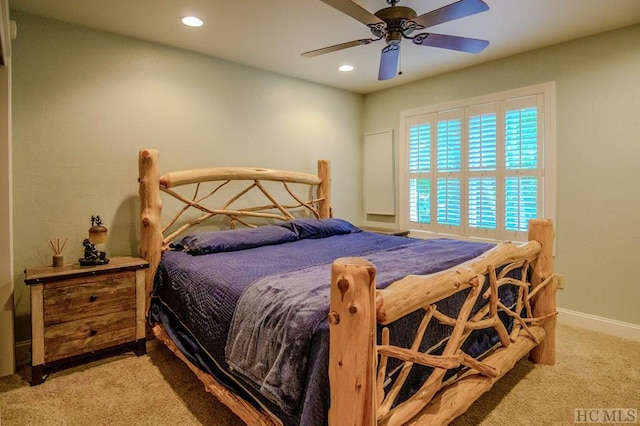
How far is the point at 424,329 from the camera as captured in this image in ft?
4.76

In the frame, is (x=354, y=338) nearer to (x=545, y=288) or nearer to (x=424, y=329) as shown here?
(x=424, y=329)

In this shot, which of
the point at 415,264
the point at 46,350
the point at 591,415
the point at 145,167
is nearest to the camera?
the point at 591,415

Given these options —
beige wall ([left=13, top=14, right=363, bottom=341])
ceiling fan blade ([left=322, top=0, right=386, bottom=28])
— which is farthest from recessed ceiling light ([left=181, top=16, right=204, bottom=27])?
ceiling fan blade ([left=322, top=0, right=386, bottom=28])

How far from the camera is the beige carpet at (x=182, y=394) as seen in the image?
6.33 feet

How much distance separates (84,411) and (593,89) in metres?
4.35

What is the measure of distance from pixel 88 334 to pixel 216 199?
157 cm

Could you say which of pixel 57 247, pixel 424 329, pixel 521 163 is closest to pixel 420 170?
pixel 521 163

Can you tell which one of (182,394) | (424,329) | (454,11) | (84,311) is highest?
(454,11)

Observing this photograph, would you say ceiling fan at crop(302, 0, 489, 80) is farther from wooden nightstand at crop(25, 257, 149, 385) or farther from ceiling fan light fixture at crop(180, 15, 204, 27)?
wooden nightstand at crop(25, 257, 149, 385)

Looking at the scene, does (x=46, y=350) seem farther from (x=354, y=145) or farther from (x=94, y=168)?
(x=354, y=145)

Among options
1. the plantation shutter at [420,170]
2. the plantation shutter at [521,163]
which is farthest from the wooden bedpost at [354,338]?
the plantation shutter at [420,170]

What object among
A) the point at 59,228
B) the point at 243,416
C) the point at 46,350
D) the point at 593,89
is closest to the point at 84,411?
the point at 46,350

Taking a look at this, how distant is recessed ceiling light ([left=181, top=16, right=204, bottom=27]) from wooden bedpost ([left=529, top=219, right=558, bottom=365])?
2.85 meters

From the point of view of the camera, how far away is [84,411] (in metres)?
1.99
